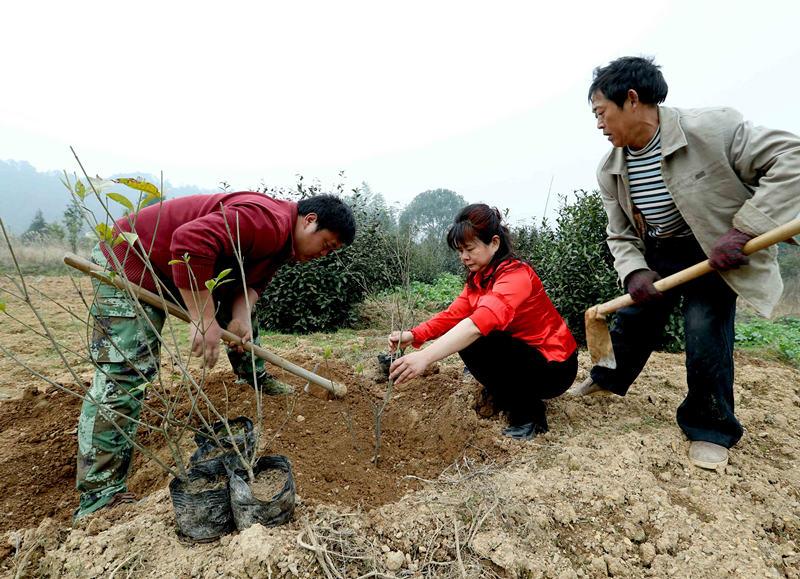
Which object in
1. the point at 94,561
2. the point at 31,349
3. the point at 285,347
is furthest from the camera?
the point at 285,347

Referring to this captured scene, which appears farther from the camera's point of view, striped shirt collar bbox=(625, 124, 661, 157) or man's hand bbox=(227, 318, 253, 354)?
man's hand bbox=(227, 318, 253, 354)

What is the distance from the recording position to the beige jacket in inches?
75.3

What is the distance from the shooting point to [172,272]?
2.18 meters

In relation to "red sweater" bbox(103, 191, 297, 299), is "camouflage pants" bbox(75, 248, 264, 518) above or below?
below

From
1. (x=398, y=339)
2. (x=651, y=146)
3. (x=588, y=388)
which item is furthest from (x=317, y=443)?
(x=651, y=146)

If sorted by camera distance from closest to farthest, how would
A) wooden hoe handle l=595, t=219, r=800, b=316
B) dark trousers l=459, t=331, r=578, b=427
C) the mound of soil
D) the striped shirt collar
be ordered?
wooden hoe handle l=595, t=219, r=800, b=316 < the mound of soil < the striped shirt collar < dark trousers l=459, t=331, r=578, b=427

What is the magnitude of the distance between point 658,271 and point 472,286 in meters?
1.04

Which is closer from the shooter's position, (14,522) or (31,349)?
(14,522)

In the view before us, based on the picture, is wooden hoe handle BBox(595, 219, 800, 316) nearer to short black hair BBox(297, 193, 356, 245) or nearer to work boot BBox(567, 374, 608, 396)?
work boot BBox(567, 374, 608, 396)

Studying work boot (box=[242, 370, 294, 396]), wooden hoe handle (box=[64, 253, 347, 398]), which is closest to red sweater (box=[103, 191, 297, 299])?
wooden hoe handle (box=[64, 253, 347, 398])

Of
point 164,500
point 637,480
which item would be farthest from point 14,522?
point 637,480

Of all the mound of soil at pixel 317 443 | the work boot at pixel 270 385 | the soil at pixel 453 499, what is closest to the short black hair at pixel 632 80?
the soil at pixel 453 499

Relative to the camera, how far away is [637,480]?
2057 millimetres

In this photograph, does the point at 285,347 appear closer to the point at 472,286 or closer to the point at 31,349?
the point at 31,349
